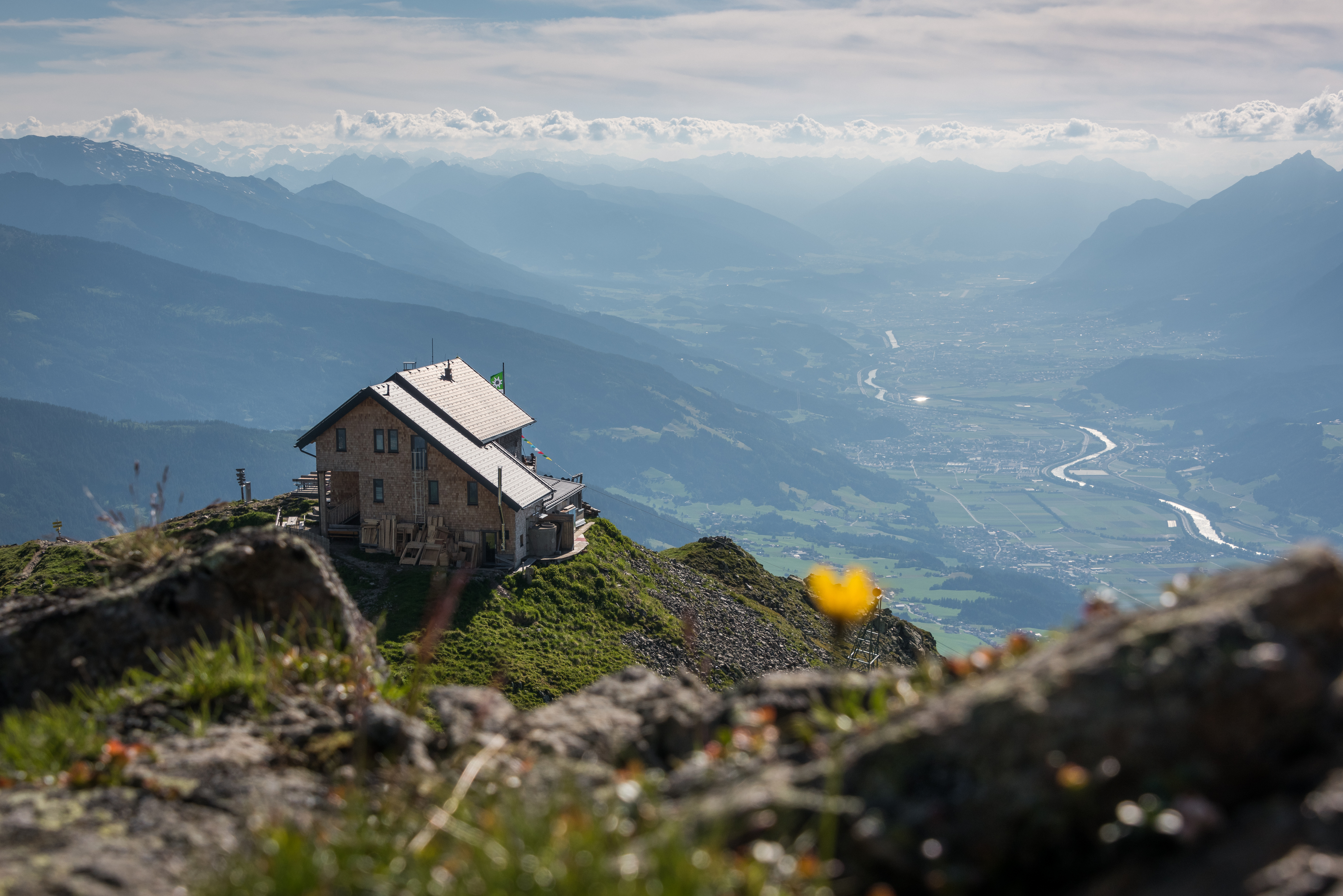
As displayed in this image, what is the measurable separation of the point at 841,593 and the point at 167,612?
8.08m

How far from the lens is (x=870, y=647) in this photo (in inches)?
1678

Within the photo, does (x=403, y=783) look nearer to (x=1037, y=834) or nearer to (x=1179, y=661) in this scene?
(x=1037, y=834)

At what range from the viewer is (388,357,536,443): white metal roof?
49.2 m

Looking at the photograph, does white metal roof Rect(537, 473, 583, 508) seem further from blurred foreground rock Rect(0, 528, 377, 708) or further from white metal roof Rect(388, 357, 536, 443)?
blurred foreground rock Rect(0, 528, 377, 708)

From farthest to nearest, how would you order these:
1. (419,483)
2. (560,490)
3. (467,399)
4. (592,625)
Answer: (467,399) < (560,490) < (419,483) < (592,625)

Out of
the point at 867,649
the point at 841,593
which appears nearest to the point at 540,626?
the point at 867,649

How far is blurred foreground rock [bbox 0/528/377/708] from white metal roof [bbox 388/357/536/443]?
38043mm

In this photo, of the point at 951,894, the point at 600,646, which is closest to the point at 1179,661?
the point at 951,894

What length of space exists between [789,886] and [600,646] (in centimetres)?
3720

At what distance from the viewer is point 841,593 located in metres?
5.01

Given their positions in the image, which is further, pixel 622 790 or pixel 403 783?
pixel 403 783

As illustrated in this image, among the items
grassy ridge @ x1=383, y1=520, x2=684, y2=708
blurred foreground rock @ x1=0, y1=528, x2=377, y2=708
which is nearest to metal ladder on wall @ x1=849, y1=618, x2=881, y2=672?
grassy ridge @ x1=383, y1=520, x2=684, y2=708

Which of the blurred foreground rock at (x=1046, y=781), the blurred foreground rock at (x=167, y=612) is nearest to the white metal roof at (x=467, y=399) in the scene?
the blurred foreground rock at (x=167, y=612)

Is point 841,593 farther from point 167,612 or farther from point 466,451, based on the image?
point 466,451
